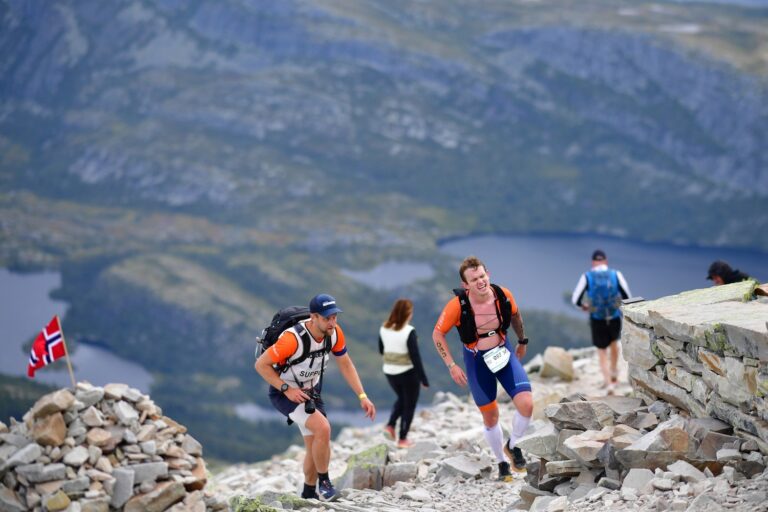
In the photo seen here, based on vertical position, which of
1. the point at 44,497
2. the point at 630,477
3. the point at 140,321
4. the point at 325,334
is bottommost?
the point at 140,321

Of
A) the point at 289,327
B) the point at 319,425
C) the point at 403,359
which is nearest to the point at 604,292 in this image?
the point at 403,359

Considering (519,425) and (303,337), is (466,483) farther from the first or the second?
(303,337)

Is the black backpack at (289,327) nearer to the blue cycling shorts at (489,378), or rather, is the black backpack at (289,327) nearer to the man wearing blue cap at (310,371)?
the man wearing blue cap at (310,371)

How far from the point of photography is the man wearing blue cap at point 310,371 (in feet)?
35.7

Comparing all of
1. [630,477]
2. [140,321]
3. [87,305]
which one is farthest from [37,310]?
[630,477]

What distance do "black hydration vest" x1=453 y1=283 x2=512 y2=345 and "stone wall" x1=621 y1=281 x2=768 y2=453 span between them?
1.83m

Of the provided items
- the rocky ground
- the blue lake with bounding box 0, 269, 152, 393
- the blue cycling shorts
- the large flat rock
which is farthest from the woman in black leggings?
the blue lake with bounding box 0, 269, 152, 393

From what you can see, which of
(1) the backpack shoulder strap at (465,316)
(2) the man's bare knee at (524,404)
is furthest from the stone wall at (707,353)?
(1) the backpack shoulder strap at (465,316)

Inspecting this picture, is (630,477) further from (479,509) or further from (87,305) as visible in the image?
(87,305)

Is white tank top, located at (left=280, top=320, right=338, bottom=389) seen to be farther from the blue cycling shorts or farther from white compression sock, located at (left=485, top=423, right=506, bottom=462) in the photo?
white compression sock, located at (left=485, top=423, right=506, bottom=462)

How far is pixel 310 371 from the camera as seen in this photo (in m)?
11.2

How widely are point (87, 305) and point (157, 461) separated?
192 meters

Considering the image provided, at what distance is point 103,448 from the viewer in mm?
16891

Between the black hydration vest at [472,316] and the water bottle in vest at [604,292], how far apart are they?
5865 mm
